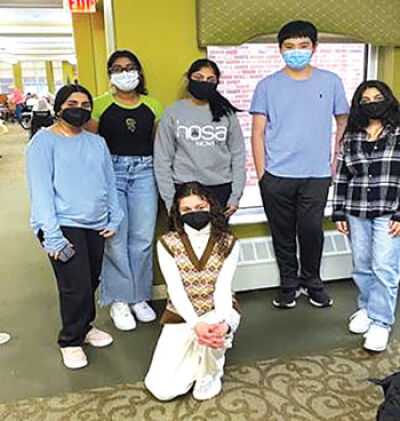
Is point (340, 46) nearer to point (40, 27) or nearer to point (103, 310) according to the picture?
point (103, 310)

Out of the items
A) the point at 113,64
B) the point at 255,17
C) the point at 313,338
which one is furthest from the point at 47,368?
the point at 255,17

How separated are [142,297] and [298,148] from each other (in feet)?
4.08

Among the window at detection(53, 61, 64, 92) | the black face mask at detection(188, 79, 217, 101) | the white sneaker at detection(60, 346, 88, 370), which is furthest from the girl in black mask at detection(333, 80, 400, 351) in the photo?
the window at detection(53, 61, 64, 92)

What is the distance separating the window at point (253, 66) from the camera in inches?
126

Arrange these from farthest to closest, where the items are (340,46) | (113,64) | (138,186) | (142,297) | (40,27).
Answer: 1. (40,27)
2. (340,46)
3. (142,297)
4. (138,186)
5. (113,64)

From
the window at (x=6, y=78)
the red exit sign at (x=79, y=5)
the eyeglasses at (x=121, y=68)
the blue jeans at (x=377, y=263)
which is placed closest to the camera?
the blue jeans at (x=377, y=263)

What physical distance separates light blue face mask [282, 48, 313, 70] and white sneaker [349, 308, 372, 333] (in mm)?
1360

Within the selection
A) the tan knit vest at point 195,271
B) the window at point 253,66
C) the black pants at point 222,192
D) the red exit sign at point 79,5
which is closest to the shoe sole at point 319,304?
the window at point 253,66

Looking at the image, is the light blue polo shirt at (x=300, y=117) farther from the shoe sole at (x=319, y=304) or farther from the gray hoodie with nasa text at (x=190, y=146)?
the shoe sole at (x=319, y=304)

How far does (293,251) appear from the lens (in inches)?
121

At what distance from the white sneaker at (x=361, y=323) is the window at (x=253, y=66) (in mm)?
1033

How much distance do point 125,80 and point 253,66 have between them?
3.30ft

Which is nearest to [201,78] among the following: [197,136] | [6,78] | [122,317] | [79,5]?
[197,136]

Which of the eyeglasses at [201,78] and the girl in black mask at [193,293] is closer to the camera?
the girl in black mask at [193,293]
